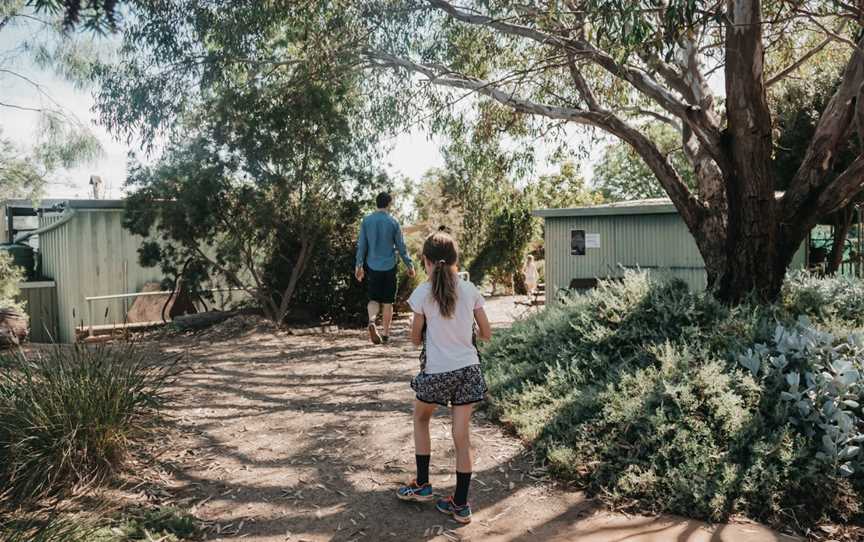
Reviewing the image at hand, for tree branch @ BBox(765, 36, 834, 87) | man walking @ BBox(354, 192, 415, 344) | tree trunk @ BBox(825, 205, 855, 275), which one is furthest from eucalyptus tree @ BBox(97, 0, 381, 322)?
tree trunk @ BBox(825, 205, 855, 275)

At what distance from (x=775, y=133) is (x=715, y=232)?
400 centimetres

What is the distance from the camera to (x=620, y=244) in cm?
1380

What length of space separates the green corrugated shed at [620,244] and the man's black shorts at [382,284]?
4.75 metres

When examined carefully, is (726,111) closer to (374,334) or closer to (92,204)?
(374,334)

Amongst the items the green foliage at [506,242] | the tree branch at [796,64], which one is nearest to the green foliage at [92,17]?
the tree branch at [796,64]

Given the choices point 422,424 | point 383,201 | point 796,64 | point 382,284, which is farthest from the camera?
point 796,64

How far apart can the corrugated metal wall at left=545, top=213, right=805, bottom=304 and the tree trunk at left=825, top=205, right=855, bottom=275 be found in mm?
4157

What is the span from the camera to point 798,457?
4.36 metres

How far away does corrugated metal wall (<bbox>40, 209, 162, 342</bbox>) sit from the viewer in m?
14.4

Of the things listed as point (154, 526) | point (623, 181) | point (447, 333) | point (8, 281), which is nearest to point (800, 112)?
point (447, 333)

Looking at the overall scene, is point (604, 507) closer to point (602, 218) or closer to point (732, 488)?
point (732, 488)

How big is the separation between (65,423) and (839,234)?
59.7 feet

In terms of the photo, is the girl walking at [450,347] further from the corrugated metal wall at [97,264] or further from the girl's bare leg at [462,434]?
the corrugated metal wall at [97,264]

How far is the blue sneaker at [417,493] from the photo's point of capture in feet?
13.3
